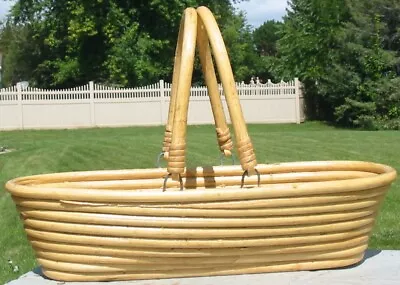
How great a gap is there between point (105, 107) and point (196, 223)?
69.4 feet

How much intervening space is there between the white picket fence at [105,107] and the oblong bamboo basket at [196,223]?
20.5 metres

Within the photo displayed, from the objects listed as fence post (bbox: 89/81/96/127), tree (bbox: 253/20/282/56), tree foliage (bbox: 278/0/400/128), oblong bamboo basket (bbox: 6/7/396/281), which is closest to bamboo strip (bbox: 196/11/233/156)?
oblong bamboo basket (bbox: 6/7/396/281)

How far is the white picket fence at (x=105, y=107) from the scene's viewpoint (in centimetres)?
2253

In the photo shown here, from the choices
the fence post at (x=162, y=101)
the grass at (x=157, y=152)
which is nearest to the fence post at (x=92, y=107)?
the fence post at (x=162, y=101)

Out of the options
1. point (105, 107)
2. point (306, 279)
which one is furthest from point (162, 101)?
point (306, 279)

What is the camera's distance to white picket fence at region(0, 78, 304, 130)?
73.9ft

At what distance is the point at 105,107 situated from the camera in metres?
22.8

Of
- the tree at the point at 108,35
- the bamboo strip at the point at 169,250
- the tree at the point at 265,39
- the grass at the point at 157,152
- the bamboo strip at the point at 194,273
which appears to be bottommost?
the grass at the point at 157,152

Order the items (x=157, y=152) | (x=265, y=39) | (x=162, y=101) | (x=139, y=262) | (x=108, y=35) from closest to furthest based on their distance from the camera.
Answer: (x=139, y=262) < (x=157, y=152) < (x=162, y=101) < (x=108, y=35) < (x=265, y=39)

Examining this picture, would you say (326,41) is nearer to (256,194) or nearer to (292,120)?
(292,120)

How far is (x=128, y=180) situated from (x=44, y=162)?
22.9 ft

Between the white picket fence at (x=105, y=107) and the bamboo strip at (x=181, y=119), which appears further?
the white picket fence at (x=105, y=107)

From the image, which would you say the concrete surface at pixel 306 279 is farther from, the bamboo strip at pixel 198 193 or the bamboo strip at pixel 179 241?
the bamboo strip at pixel 198 193

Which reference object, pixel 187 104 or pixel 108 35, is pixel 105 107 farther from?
pixel 187 104
